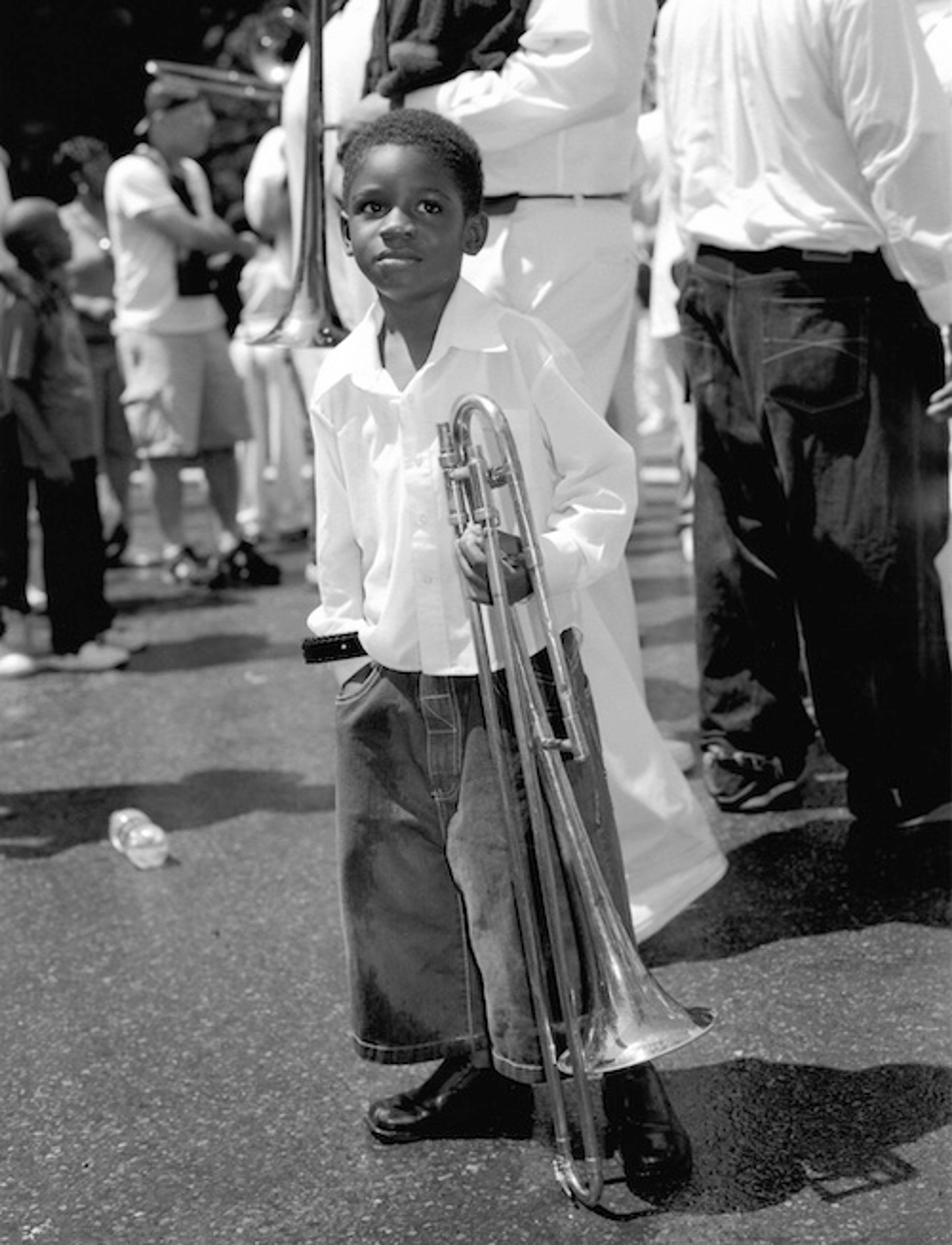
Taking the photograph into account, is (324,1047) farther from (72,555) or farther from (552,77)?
(72,555)

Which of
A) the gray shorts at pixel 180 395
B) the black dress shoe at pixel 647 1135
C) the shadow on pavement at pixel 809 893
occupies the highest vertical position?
the gray shorts at pixel 180 395

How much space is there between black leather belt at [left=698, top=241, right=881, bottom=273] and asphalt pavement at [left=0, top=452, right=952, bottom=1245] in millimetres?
1304

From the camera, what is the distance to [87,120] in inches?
667

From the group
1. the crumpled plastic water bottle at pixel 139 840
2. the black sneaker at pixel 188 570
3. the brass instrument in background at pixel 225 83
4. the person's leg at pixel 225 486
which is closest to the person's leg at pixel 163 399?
the person's leg at pixel 225 486

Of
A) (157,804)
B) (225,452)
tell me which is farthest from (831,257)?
(225,452)

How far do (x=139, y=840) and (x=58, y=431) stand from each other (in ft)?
9.47

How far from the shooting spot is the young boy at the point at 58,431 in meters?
7.32

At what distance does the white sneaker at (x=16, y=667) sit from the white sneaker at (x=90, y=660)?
0.11m

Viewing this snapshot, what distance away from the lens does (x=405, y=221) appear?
296 centimetres

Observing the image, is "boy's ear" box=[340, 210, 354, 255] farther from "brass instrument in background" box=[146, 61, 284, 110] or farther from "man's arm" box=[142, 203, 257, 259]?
"brass instrument in background" box=[146, 61, 284, 110]

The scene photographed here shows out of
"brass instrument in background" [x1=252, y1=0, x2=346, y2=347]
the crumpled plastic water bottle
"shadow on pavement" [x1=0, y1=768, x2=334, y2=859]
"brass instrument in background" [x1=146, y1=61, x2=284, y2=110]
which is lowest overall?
"shadow on pavement" [x1=0, y1=768, x2=334, y2=859]

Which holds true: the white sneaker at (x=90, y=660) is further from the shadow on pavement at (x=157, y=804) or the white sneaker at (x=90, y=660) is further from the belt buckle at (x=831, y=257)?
the belt buckle at (x=831, y=257)

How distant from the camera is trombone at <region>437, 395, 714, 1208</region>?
279 cm

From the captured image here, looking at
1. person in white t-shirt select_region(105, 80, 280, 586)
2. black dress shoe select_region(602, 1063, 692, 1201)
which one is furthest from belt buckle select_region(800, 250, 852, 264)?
person in white t-shirt select_region(105, 80, 280, 586)
